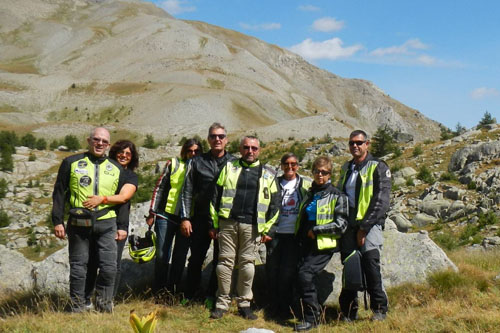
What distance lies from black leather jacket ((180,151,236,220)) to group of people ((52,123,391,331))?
0.04 ft

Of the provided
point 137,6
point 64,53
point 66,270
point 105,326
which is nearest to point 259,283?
point 105,326

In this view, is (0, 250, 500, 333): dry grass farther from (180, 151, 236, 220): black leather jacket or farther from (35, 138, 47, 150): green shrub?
(35, 138, 47, 150): green shrub

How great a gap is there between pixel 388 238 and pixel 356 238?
4.53ft

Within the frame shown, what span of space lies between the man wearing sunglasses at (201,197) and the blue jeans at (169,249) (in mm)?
123

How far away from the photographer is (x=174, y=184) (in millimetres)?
5668

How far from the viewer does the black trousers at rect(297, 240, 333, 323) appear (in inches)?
194

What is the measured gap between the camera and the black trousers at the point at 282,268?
5336mm

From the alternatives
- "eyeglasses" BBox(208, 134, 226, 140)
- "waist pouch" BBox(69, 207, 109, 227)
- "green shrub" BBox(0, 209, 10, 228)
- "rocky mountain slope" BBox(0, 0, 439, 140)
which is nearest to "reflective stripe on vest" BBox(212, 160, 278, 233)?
"eyeglasses" BBox(208, 134, 226, 140)


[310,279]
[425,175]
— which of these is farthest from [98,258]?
[425,175]

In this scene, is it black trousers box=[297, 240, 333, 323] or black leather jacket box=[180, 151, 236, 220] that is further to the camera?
black leather jacket box=[180, 151, 236, 220]

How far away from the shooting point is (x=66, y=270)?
6379 millimetres

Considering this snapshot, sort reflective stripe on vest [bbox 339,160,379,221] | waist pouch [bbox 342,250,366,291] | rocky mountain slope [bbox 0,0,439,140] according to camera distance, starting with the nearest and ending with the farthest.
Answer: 1. waist pouch [bbox 342,250,366,291]
2. reflective stripe on vest [bbox 339,160,379,221]
3. rocky mountain slope [bbox 0,0,439,140]

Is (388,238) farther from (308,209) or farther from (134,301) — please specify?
(134,301)

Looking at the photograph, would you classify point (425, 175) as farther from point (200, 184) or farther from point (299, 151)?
point (200, 184)
